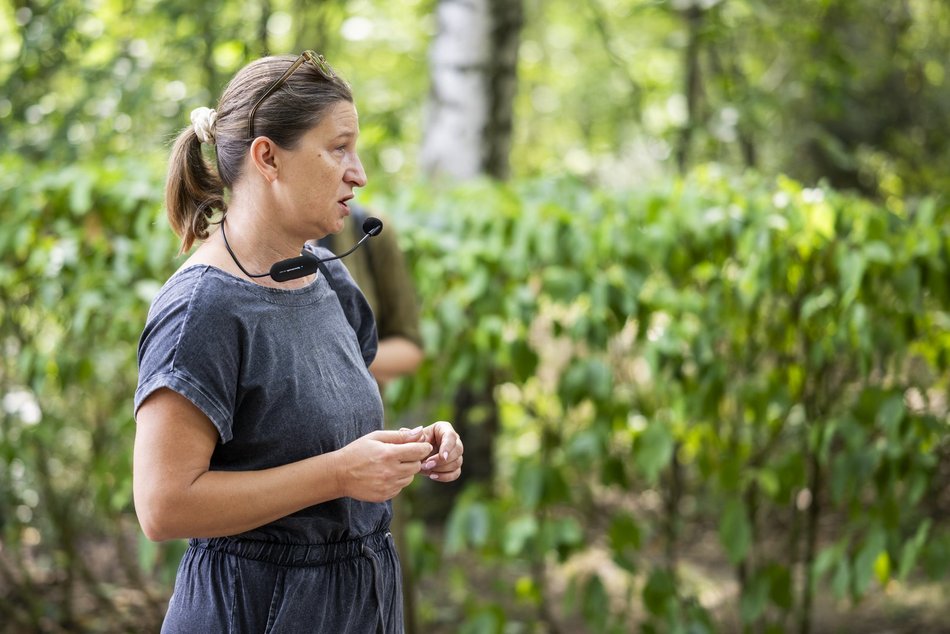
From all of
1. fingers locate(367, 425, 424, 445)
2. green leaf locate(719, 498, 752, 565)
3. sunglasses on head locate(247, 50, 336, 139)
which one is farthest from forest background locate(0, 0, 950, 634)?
sunglasses on head locate(247, 50, 336, 139)

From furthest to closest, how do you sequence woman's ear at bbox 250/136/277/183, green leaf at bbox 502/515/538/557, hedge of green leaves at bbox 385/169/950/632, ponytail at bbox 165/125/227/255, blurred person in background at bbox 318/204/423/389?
green leaf at bbox 502/515/538/557
hedge of green leaves at bbox 385/169/950/632
blurred person in background at bbox 318/204/423/389
ponytail at bbox 165/125/227/255
woman's ear at bbox 250/136/277/183

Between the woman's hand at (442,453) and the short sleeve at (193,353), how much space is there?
0.29 m

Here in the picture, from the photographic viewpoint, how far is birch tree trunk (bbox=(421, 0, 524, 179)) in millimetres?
4633

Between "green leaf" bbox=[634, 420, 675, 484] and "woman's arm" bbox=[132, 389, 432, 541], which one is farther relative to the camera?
"green leaf" bbox=[634, 420, 675, 484]

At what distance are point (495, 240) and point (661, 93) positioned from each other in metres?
4.74

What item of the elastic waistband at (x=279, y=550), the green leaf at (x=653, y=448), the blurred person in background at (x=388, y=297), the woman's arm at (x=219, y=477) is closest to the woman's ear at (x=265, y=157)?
the woman's arm at (x=219, y=477)

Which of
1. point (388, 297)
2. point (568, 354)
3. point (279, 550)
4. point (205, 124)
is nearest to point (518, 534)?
point (568, 354)

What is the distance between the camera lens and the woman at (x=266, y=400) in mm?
1298

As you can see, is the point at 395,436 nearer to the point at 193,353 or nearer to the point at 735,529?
the point at 193,353

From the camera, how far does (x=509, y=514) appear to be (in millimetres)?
3402

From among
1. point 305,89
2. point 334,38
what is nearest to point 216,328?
point 305,89

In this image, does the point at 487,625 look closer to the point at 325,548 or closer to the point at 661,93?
the point at 325,548

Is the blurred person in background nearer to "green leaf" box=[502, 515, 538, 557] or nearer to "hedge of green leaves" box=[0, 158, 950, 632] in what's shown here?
"hedge of green leaves" box=[0, 158, 950, 632]

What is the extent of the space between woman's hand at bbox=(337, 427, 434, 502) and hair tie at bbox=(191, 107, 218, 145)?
53cm
